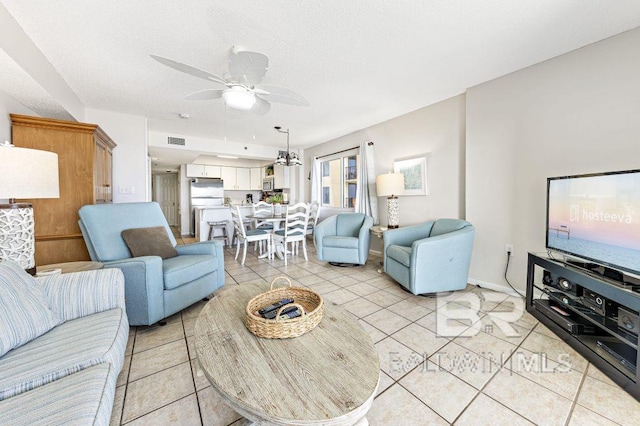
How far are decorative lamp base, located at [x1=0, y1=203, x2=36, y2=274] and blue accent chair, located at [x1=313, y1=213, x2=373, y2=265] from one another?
2864 millimetres

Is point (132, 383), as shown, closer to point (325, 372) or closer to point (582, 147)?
point (325, 372)

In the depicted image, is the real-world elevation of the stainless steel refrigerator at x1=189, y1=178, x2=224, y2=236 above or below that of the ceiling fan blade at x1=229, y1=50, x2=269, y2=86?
below

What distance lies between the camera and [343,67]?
2.39 m

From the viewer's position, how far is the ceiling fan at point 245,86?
164 centimetres

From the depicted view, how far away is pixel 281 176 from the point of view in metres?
6.77

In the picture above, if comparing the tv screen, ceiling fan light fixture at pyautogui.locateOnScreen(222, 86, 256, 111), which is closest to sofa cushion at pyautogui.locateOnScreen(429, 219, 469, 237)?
the tv screen

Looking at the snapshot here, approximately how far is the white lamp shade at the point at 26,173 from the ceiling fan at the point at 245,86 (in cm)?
101

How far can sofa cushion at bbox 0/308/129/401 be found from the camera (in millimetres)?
940

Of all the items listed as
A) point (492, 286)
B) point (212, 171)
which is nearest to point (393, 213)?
point (492, 286)

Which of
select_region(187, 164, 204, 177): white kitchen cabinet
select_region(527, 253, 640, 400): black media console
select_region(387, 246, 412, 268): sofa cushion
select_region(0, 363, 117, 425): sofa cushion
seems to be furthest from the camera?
select_region(187, 164, 204, 177): white kitchen cabinet

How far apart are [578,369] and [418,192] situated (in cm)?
242

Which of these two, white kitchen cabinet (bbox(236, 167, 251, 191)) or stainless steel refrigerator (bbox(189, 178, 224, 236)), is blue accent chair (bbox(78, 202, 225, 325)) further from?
white kitchen cabinet (bbox(236, 167, 251, 191))

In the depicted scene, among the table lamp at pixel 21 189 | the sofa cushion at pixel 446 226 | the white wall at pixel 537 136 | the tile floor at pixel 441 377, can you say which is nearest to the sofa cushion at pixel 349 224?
the sofa cushion at pixel 446 226

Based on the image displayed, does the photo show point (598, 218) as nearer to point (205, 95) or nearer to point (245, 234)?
point (205, 95)
